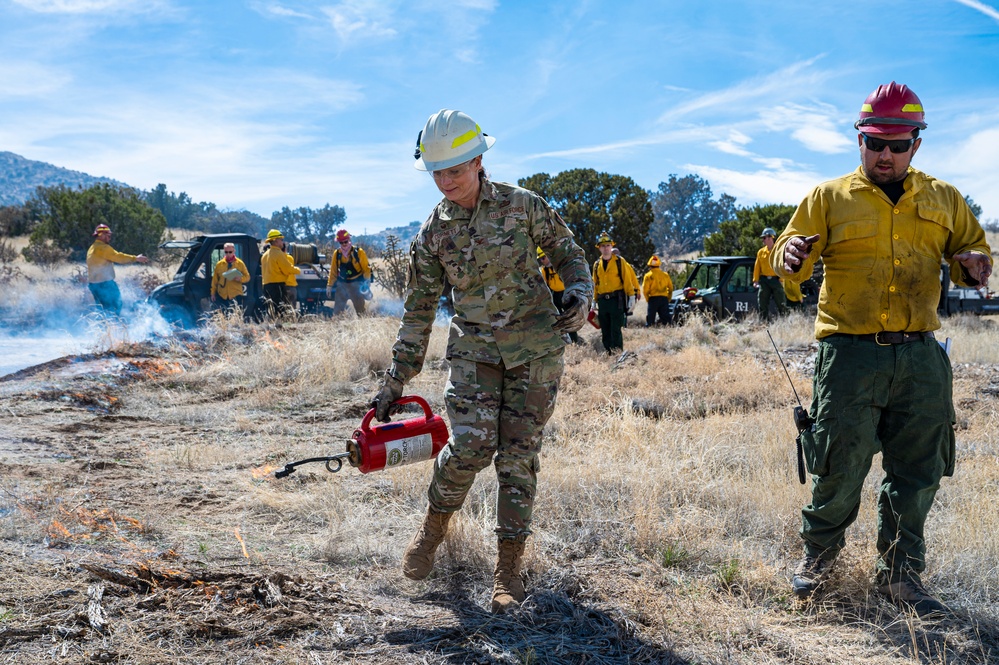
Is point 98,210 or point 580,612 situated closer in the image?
point 580,612

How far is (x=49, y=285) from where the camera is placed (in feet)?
58.7

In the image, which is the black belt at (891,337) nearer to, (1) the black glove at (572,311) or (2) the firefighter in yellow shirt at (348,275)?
(1) the black glove at (572,311)

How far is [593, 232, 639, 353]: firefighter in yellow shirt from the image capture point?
34.7 ft

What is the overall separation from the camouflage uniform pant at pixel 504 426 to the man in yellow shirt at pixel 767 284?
11.0m

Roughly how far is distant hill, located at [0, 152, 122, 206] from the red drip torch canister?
466ft

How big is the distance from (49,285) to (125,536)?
16531 mm

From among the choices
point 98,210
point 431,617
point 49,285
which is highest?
point 98,210

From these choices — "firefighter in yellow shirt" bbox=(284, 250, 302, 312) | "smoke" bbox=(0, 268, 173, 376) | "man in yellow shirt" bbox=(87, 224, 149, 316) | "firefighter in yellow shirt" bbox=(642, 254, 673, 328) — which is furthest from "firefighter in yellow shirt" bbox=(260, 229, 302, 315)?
"firefighter in yellow shirt" bbox=(642, 254, 673, 328)

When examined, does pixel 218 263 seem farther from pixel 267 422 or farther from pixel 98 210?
pixel 98 210

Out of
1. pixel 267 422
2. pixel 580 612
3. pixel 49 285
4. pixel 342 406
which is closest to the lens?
pixel 580 612

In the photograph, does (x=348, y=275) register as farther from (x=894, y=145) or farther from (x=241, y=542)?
(x=894, y=145)

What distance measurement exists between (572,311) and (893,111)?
1406 mm

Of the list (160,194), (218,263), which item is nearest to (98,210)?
(218,263)

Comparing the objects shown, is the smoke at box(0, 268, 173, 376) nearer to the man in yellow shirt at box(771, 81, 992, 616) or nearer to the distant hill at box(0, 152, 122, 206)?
the man in yellow shirt at box(771, 81, 992, 616)
